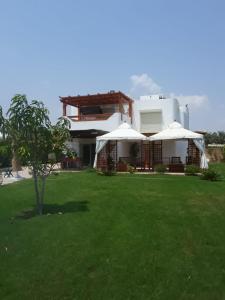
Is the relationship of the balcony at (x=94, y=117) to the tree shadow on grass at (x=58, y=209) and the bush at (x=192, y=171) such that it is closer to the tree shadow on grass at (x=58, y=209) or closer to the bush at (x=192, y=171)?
the bush at (x=192, y=171)

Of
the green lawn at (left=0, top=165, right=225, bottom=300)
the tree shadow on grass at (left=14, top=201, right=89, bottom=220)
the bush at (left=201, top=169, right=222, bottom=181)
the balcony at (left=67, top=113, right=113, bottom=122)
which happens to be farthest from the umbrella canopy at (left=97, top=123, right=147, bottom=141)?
the tree shadow on grass at (left=14, top=201, right=89, bottom=220)

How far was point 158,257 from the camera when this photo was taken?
6.70 m

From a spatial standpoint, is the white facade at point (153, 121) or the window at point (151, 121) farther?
the window at point (151, 121)

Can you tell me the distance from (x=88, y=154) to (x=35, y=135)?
20536mm

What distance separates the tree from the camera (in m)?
9.62

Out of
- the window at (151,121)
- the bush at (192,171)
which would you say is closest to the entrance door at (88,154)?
the window at (151,121)

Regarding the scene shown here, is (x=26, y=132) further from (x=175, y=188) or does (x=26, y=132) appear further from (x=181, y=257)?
(x=175, y=188)

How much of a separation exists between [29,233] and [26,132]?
286 cm

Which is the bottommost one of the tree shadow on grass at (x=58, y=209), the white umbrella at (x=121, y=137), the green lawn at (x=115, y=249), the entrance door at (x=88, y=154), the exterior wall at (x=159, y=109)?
the green lawn at (x=115, y=249)

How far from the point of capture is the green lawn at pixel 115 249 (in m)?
5.62

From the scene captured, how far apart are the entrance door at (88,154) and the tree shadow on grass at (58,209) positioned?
18.7 meters

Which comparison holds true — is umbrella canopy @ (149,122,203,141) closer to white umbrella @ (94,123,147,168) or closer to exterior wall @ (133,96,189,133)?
white umbrella @ (94,123,147,168)

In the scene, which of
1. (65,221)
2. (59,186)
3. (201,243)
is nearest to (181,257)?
(201,243)

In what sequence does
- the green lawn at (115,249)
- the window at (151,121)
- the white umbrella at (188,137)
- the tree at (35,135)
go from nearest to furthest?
the green lawn at (115,249) < the tree at (35,135) < the white umbrella at (188,137) < the window at (151,121)
